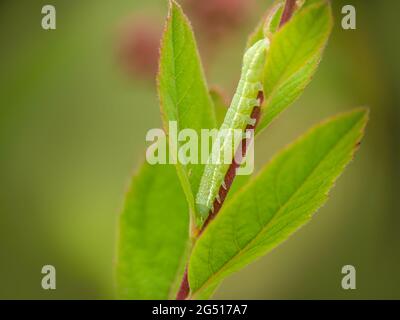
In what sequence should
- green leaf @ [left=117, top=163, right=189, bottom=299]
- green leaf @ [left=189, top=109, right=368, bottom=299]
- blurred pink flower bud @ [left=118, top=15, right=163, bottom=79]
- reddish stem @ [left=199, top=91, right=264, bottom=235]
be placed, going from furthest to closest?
blurred pink flower bud @ [left=118, top=15, right=163, bottom=79], green leaf @ [left=117, top=163, right=189, bottom=299], reddish stem @ [left=199, top=91, right=264, bottom=235], green leaf @ [left=189, top=109, right=368, bottom=299]

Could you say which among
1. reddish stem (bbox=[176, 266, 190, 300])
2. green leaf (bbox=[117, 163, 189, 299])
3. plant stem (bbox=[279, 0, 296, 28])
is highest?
plant stem (bbox=[279, 0, 296, 28])

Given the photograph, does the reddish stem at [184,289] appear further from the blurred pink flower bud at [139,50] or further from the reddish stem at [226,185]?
the blurred pink flower bud at [139,50]

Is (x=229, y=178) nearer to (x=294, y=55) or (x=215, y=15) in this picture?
(x=294, y=55)

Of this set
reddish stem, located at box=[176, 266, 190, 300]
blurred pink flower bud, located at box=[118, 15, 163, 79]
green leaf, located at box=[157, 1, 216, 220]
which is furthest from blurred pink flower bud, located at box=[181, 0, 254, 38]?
reddish stem, located at box=[176, 266, 190, 300]

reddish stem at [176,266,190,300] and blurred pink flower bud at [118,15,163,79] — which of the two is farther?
blurred pink flower bud at [118,15,163,79]

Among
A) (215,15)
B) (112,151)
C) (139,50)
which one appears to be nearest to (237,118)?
(215,15)

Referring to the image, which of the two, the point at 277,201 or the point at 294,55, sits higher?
the point at 294,55

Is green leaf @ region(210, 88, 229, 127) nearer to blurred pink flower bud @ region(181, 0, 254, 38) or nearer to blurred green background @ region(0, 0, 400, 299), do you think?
blurred pink flower bud @ region(181, 0, 254, 38)
